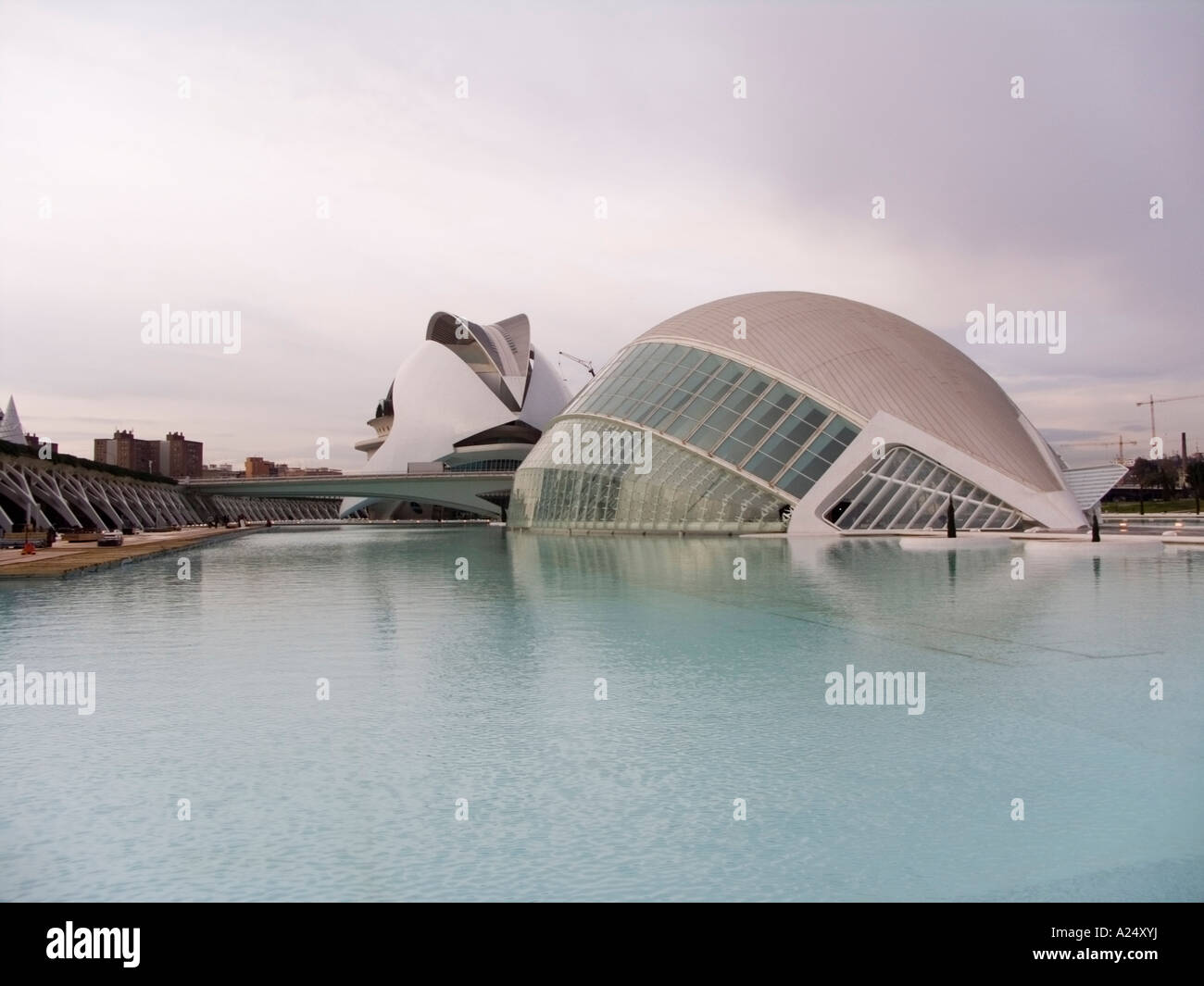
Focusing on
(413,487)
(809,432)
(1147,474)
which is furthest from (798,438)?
(1147,474)

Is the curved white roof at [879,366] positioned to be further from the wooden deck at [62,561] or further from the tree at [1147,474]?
the tree at [1147,474]

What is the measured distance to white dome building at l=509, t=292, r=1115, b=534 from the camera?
106 feet

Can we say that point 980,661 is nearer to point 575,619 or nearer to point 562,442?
point 575,619

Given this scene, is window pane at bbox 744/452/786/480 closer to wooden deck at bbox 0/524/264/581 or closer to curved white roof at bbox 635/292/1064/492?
curved white roof at bbox 635/292/1064/492

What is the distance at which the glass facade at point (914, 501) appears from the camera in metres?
31.5

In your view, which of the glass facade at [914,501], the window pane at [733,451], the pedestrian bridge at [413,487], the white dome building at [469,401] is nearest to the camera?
the glass facade at [914,501]

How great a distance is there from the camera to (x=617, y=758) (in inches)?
241

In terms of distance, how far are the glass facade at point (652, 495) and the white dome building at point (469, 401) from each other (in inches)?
2064

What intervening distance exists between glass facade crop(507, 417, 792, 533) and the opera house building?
0.19ft

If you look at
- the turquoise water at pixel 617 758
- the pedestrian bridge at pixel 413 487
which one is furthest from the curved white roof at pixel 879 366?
the pedestrian bridge at pixel 413 487

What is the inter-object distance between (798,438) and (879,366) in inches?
184
